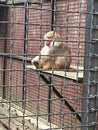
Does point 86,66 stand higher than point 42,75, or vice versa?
point 86,66

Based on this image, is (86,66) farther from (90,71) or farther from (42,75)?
(42,75)

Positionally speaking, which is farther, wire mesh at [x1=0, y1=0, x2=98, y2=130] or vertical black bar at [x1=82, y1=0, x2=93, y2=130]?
wire mesh at [x1=0, y1=0, x2=98, y2=130]

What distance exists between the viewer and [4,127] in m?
6.27

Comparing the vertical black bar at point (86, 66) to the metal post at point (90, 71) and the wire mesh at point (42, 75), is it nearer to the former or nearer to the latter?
the metal post at point (90, 71)

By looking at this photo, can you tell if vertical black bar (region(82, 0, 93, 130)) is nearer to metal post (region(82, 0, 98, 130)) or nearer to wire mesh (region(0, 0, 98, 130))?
metal post (region(82, 0, 98, 130))

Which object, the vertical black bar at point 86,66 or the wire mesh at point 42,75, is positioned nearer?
the vertical black bar at point 86,66

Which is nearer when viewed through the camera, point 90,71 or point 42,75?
point 90,71

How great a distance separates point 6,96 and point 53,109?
6.52 feet

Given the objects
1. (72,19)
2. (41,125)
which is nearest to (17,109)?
(41,125)

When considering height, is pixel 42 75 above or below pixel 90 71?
below

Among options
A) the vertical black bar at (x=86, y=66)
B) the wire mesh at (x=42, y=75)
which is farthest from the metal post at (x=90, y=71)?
the wire mesh at (x=42, y=75)

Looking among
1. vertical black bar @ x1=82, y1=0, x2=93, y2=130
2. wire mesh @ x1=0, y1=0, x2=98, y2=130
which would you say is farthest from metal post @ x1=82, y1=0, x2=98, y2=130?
wire mesh @ x1=0, y1=0, x2=98, y2=130

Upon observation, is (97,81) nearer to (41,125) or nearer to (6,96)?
(41,125)

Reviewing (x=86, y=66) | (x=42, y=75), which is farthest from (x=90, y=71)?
(x=42, y=75)
